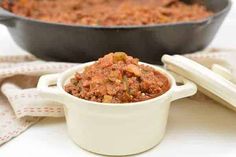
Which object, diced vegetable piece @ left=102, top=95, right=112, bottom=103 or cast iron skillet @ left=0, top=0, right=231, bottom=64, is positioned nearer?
diced vegetable piece @ left=102, top=95, right=112, bottom=103

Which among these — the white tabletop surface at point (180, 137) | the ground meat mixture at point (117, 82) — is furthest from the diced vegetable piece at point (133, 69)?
the white tabletop surface at point (180, 137)

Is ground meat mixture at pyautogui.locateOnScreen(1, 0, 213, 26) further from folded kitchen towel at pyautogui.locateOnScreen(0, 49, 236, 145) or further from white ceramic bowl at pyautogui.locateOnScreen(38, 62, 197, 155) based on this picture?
white ceramic bowl at pyautogui.locateOnScreen(38, 62, 197, 155)

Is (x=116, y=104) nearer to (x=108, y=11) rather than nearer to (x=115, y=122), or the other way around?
(x=115, y=122)

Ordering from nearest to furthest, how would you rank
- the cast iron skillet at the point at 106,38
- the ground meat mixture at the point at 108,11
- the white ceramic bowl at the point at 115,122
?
the white ceramic bowl at the point at 115,122
the cast iron skillet at the point at 106,38
the ground meat mixture at the point at 108,11

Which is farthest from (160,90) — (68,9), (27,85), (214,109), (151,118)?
(68,9)

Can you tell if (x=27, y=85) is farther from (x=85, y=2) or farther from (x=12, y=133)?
(x=85, y=2)

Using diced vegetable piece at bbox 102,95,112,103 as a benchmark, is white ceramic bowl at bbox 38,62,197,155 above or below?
below

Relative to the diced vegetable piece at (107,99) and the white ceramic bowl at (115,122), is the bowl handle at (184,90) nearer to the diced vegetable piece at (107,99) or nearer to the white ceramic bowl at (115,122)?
the white ceramic bowl at (115,122)

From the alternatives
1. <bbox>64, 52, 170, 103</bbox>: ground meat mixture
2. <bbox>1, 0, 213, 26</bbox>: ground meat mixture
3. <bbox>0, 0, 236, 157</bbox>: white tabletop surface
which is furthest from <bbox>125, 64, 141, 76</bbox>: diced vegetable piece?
<bbox>1, 0, 213, 26</bbox>: ground meat mixture
